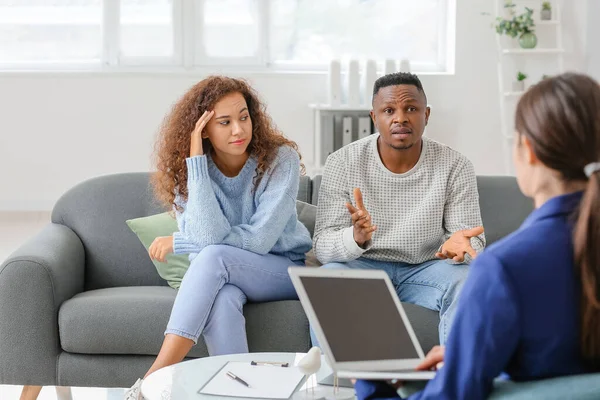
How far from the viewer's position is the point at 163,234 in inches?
110

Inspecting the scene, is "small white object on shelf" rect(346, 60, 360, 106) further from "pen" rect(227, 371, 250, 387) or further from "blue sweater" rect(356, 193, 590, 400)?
"blue sweater" rect(356, 193, 590, 400)

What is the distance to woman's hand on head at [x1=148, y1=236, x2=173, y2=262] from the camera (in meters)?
2.59

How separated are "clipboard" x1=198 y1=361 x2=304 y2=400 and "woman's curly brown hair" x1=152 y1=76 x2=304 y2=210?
89 centimetres

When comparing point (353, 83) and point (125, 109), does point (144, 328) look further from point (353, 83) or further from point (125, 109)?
point (125, 109)

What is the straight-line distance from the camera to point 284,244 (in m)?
2.62

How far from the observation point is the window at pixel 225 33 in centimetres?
646

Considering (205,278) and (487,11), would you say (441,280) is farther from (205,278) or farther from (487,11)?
(487,11)

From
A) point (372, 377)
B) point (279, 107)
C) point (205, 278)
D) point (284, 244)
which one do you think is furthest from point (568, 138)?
point (279, 107)

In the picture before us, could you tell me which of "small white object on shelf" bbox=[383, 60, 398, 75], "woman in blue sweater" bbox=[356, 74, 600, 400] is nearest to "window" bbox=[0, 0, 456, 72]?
"small white object on shelf" bbox=[383, 60, 398, 75]

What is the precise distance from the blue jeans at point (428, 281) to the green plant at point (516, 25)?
153 inches

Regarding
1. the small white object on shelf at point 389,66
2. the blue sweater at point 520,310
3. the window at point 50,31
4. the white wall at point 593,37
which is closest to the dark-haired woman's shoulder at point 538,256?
the blue sweater at point 520,310

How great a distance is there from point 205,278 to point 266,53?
4.40 m

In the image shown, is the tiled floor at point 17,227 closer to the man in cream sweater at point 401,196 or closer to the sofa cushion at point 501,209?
the man in cream sweater at point 401,196

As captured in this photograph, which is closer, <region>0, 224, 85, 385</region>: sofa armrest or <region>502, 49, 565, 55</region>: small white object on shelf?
<region>0, 224, 85, 385</region>: sofa armrest
